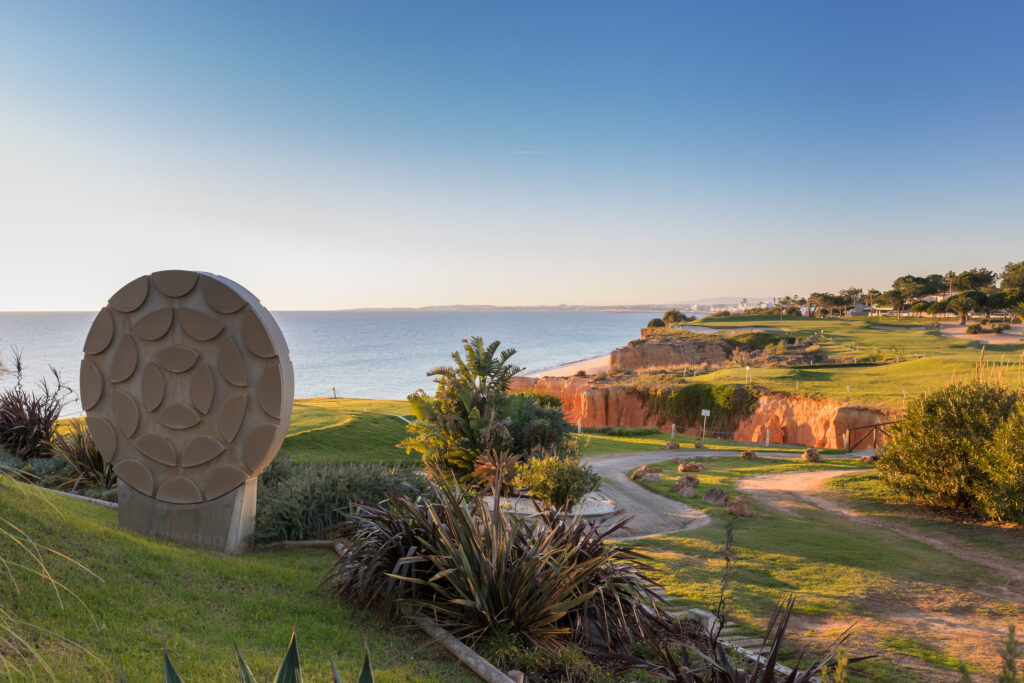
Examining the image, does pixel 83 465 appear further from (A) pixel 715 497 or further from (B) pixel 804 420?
(B) pixel 804 420

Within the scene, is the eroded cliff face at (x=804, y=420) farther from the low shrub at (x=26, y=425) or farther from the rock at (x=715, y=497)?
the low shrub at (x=26, y=425)

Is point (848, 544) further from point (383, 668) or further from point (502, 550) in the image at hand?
point (383, 668)

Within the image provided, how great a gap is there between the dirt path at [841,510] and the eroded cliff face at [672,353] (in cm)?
4484

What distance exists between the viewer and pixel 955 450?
36.1 ft

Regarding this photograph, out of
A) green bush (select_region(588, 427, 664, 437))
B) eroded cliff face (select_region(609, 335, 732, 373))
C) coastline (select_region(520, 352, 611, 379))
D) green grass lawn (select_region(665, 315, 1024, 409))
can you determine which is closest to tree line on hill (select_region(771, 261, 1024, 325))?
green grass lawn (select_region(665, 315, 1024, 409))

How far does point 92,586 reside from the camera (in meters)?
4.79

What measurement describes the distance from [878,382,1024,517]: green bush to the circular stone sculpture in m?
11.7

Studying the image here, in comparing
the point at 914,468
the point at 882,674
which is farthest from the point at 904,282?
the point at 882,674

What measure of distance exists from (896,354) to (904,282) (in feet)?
236

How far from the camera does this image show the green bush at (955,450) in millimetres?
10320

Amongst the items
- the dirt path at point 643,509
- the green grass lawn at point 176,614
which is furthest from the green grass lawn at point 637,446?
the green grass lawn at point 176,614

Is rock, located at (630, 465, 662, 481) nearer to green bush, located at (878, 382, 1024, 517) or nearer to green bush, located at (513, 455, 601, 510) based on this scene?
green bush, located at (513, 455, 601, 510)

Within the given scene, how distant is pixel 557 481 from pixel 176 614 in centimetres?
691

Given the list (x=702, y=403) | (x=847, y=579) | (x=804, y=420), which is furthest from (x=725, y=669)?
(x=702, y=403)
